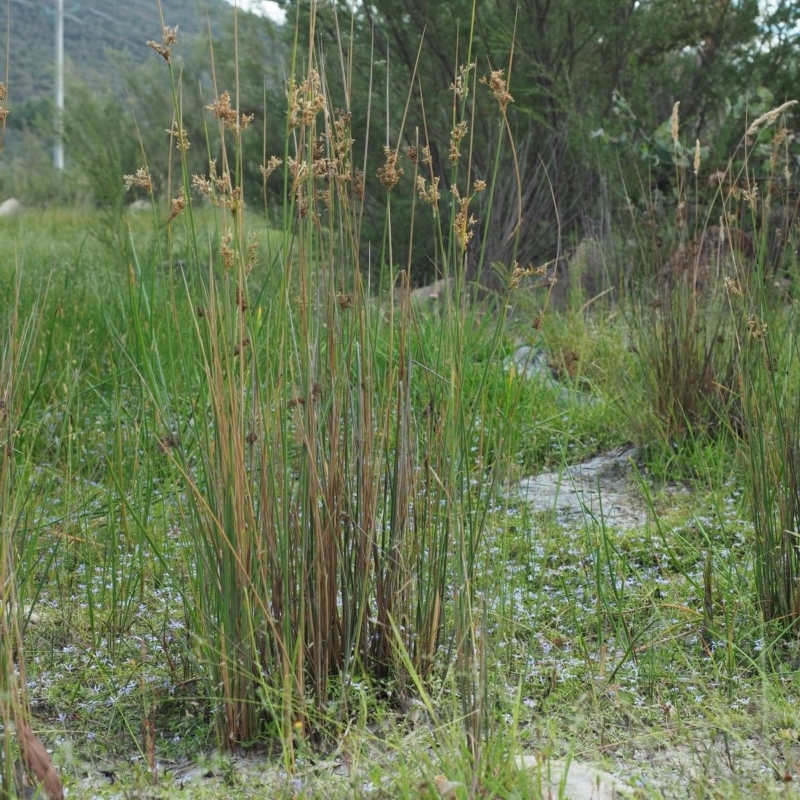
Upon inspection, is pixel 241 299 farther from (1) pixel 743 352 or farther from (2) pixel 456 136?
(1) pixel 743 352

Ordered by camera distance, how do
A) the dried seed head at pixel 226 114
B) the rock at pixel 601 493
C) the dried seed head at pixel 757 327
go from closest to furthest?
the dried seed head at pixel 226 114 → the dried seed head at pixel 757 327 → the rock at pixel 601 493

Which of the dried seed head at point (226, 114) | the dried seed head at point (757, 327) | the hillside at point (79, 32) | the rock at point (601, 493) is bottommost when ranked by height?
the rock at point (601, 493)

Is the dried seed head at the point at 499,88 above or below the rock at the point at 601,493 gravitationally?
above

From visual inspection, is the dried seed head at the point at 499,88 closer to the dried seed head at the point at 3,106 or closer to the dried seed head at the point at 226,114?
the dried seed head at the point at 226,114

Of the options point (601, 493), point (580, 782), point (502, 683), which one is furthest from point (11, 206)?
point (580, 782)

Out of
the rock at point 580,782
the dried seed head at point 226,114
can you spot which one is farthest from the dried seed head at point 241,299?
the rock at point 580,782

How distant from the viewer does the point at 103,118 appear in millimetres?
14641

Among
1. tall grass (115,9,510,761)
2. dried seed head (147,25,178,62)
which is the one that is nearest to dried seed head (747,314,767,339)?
tall grass (115,9,510,761)

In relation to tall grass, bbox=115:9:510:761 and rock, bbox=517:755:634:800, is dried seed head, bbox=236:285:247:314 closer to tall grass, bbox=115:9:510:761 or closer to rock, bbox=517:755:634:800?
tall grass, bbox=115:9:510:761

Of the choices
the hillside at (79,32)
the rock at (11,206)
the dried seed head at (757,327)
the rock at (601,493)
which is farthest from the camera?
the hillside at (79,32)

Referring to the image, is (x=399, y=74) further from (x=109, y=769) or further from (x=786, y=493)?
(x=109, y=769)

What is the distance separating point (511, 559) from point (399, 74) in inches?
184

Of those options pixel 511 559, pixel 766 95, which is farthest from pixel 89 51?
pixel 511 559

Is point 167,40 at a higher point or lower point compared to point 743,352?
higher
